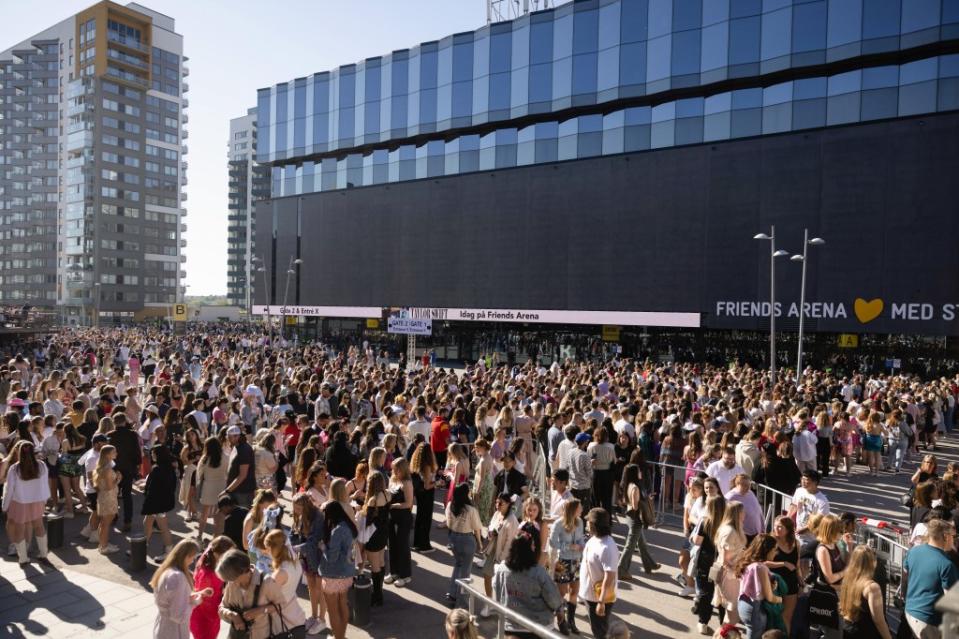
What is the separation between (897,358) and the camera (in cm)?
3148

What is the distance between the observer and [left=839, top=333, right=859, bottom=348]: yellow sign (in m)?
32.8

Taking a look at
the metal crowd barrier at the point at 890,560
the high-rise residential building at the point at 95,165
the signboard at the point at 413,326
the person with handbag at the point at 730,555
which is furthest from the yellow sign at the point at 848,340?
the high-rise residential building at the point at 95,165

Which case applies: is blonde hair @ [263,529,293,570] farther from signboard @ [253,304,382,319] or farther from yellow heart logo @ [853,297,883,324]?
signboard @ [253,304,382,319]

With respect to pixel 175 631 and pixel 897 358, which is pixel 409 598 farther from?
pixel 897 358

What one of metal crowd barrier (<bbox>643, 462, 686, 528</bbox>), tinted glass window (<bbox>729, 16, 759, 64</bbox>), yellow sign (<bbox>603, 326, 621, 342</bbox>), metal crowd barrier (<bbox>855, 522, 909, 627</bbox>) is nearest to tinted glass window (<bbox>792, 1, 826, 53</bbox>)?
tinted glass window (<bbox>729, 16, 759, 64</bbox>)

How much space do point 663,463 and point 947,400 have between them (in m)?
15.2

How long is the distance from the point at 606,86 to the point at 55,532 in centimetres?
3946

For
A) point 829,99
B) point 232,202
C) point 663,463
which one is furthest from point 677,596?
point 232,202

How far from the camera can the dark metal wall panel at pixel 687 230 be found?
31484mm

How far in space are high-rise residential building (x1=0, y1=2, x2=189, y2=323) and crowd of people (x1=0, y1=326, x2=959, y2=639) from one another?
10020 centimetres

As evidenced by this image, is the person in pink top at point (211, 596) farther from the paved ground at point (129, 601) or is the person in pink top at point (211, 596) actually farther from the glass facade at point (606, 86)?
the glass facade at point (606, 86)

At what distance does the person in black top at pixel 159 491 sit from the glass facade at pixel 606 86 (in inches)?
1425

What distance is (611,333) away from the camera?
40688 millimetres

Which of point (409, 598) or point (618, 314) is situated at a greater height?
point (618, 314)
